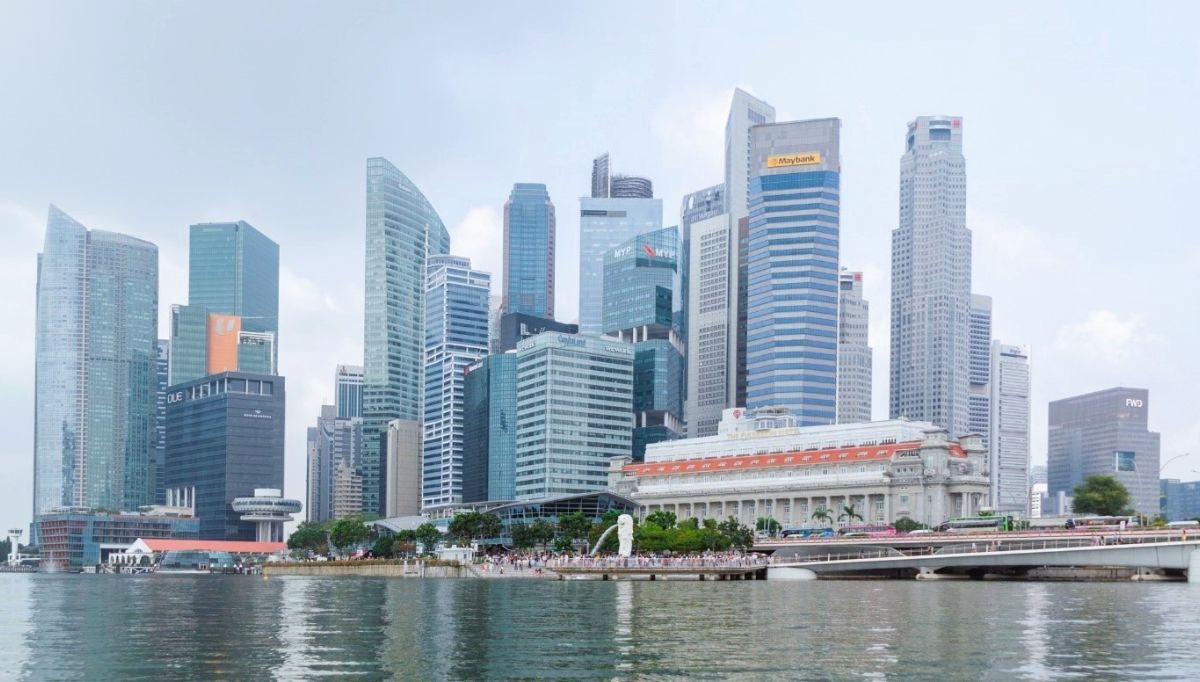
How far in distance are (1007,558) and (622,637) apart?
10442 cm

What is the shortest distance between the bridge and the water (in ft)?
116

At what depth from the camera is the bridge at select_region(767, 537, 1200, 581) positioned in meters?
150

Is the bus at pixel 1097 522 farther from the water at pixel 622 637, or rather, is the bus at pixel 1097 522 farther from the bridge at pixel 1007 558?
the water at pixel 622 637

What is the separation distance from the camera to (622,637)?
71.6 m

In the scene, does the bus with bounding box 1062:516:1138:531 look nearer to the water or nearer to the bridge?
the bridge

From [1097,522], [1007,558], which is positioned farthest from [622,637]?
[1097,522]

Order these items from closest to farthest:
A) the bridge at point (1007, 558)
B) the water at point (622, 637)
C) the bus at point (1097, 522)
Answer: the water at point (622, 637) < the bridge at point (1007, 558) < the bus at point (1097, 522)

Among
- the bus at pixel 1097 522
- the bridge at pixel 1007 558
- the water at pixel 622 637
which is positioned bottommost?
the bridge at pixel 1007 558

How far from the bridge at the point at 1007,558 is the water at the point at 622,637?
35492 mm

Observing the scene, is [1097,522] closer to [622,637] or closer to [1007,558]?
[1007,558]

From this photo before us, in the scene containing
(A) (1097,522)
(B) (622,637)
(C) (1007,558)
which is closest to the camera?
(B) (622,637)

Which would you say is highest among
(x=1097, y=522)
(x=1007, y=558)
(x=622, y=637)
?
(x=622, y=637)

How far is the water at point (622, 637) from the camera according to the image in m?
55.8

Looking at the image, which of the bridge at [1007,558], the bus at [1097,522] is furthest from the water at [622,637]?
the bus at [1097,522]
